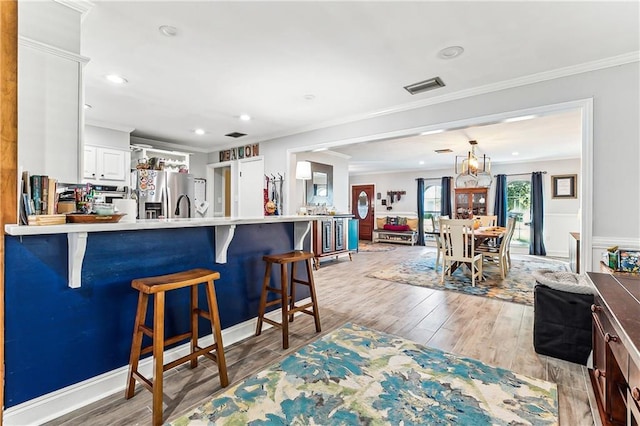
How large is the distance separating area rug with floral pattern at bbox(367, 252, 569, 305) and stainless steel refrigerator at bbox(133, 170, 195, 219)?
3.61 metres

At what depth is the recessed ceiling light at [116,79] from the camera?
119 inches

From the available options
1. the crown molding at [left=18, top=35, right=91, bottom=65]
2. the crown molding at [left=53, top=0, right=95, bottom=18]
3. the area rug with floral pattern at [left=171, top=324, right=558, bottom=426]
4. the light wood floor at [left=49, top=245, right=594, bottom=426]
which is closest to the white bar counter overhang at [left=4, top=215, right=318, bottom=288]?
the light wood floor at [left=49, top=245, right=594, bottom=426]

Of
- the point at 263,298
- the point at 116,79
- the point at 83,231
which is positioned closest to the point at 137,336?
the point at 83,231

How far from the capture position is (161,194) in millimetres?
5090

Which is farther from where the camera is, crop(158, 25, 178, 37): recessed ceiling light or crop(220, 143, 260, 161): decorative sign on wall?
crop(220, 143, 260, 161): decorative sign on wall

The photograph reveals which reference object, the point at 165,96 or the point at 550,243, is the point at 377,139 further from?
the point at 550,243

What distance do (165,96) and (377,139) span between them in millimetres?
2757

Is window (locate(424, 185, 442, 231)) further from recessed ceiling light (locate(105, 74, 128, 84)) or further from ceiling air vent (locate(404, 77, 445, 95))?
recessed ceiling light (locate(105, 74, 128, 84))

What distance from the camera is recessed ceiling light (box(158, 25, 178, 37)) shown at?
222cm

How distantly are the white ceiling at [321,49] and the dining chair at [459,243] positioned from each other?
2.05m

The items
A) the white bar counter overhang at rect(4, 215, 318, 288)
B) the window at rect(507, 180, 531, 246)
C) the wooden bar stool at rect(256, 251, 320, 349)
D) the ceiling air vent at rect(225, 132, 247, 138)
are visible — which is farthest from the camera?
the window at rect(507, 180, 531, 246)

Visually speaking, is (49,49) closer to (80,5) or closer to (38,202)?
(80,5)

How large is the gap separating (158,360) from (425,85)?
3.38 meters

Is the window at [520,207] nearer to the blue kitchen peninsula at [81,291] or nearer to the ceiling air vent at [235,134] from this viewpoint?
the ceiling air vent at [235,134]
